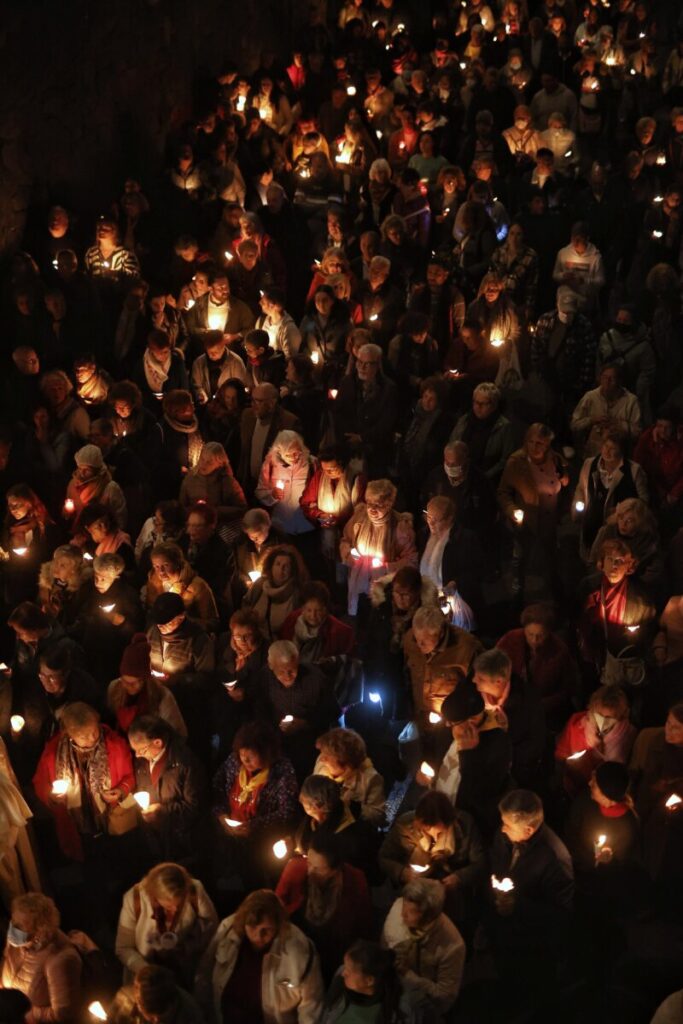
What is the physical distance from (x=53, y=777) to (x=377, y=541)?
8.01 ft

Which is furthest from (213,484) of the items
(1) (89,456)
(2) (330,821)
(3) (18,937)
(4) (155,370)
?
(3) (18,937)

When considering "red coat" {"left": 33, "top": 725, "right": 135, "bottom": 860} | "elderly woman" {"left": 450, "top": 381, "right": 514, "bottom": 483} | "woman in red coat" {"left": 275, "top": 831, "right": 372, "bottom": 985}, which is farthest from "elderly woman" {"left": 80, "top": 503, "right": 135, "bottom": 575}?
"woman in red coat" {"left": 275, "top": 831, "right": 372, "bottom": 985}

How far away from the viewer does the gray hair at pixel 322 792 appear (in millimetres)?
5766

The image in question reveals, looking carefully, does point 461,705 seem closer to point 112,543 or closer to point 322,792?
point 322,792

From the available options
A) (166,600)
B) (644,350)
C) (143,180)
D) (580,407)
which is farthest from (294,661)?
(143,180)

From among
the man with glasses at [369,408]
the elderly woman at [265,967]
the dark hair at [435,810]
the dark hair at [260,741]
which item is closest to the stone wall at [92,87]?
the man with glasses at [369,408]

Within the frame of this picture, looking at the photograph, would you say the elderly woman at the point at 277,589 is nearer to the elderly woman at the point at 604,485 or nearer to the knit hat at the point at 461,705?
the knit hat at the point at 461,705

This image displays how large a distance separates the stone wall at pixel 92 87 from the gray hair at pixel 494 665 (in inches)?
269

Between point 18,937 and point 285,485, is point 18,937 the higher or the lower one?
the higher one

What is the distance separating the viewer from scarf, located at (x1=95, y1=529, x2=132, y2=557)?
789 cm

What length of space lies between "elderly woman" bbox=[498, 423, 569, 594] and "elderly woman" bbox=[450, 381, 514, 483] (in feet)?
0.83

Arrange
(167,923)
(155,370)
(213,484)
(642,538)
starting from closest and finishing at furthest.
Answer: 1. (167,923)
2. (642,538)
3. (213,484)
4. (155,370)

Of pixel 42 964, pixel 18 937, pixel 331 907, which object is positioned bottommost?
pixel 331 907

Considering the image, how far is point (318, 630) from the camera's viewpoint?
280 inches
